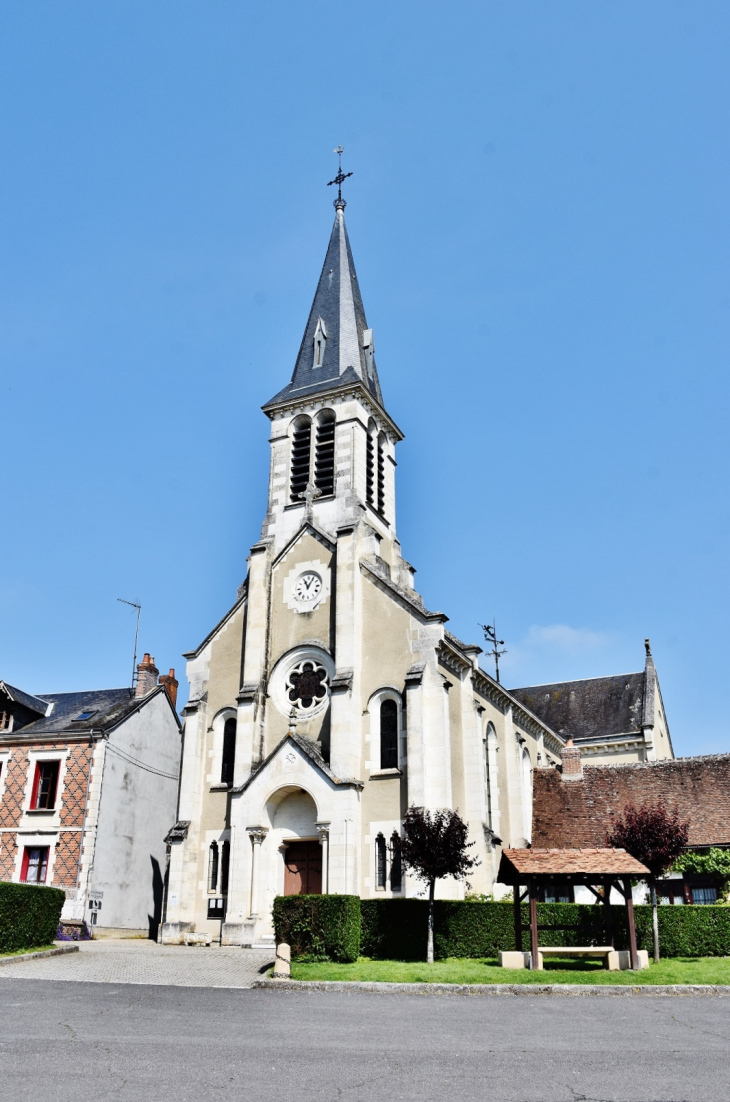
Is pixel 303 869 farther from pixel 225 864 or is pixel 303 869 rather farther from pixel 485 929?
pixel 485 929

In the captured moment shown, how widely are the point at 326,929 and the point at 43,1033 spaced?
8777mm

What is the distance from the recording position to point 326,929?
18062 mm

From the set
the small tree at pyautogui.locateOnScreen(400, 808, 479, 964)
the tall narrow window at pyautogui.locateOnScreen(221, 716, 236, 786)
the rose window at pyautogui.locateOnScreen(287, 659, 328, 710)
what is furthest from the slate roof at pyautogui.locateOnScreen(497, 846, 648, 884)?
the tall narrow window at pyautogui.locateOnScreen(221, 716, 236, 786)

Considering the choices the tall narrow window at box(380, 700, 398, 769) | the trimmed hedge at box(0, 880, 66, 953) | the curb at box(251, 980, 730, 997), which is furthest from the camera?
the tall narrow window at box(380, 700, 398, 769)

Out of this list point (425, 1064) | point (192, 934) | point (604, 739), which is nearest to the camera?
point (425, 1064)

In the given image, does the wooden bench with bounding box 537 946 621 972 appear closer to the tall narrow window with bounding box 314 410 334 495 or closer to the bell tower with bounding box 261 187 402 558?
the bell tower with bounding box 261 187 402 558

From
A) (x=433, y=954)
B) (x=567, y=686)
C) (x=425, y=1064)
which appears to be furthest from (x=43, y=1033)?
(x=567, y=686)

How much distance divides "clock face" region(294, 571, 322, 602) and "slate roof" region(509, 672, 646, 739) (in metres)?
19.6

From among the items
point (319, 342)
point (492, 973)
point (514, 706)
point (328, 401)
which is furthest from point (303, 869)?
point (319, 342)

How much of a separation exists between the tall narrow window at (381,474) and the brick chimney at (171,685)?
10240 millimetres

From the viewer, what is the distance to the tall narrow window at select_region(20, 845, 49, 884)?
27.1 meters

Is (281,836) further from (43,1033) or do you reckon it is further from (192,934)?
(43,1033)

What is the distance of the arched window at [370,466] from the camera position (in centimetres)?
3161

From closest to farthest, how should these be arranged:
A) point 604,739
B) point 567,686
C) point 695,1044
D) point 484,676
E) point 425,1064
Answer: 1. point 425,1064
2. point 695,1044
3. point 484,676
4. point 604,739
5. point 567,686
